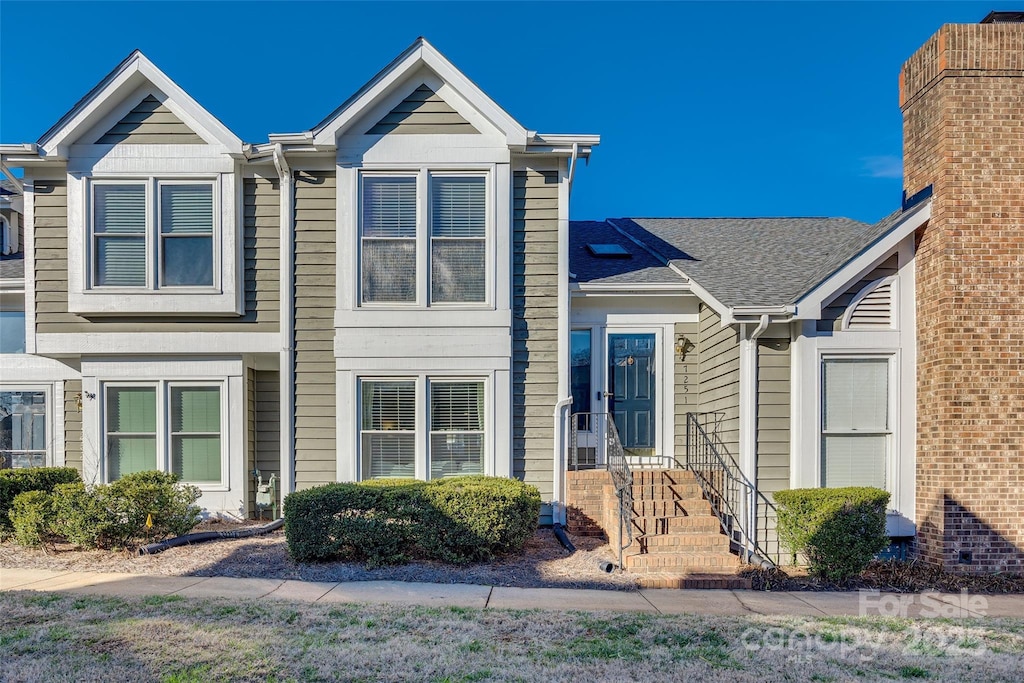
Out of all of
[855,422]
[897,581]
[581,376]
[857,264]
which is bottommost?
[897,581]

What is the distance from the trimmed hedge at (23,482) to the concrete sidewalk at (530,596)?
1526 mm

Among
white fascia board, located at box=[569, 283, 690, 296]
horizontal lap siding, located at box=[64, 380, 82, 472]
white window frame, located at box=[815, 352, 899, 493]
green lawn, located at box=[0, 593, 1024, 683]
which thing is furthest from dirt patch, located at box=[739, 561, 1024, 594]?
horizontal lap siding, located at box=[64, 380, 82, 472]

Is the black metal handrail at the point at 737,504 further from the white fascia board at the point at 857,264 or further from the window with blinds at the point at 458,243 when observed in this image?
the window with blinds at the point at 458,243

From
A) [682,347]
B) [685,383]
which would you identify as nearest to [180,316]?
[682,347]

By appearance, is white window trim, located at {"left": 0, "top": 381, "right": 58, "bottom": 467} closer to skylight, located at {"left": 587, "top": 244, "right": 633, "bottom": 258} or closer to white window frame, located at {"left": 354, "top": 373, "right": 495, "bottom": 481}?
white window frame, located at {"left": 354, "top": 373, "right": 495, "bottom": 481}

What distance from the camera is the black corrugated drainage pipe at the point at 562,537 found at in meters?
9.02

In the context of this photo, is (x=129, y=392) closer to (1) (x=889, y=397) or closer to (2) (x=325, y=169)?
(2) (x=325, y=169)

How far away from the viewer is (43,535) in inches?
348

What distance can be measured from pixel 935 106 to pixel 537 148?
4.72 meters

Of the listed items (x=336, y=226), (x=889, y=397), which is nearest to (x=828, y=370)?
(x=889, y=397)

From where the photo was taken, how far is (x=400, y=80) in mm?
9875

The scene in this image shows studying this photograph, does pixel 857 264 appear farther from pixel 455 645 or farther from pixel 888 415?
pixel 455 645

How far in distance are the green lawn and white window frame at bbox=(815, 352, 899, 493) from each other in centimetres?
272

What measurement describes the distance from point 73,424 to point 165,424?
1655mm
